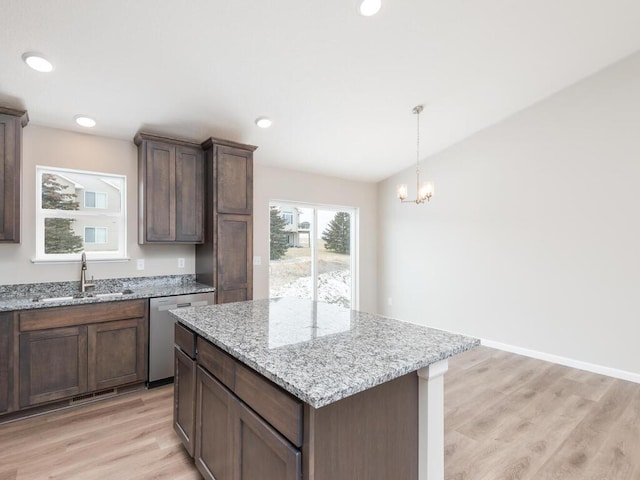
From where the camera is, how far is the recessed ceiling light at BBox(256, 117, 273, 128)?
11.2ft

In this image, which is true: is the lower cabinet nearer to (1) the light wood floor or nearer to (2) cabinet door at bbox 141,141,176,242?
(1) the light wood floor

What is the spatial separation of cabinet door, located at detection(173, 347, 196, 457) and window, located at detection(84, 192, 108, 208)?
6.92 feet

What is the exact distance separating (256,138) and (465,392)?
3370 mm

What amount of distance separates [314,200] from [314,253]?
82 cm

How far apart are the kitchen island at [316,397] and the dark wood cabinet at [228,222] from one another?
161 centimetres

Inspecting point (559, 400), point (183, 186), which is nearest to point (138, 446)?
point (183, 186)

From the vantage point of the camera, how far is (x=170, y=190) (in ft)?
11.2

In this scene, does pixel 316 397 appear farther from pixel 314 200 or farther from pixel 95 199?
pixel 314 200

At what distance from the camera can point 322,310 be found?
7.17ft

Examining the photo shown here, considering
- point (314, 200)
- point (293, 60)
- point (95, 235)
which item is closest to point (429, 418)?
point (293, 60)

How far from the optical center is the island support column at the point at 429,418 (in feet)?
4.60

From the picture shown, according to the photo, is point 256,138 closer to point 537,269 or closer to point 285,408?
point 285,408

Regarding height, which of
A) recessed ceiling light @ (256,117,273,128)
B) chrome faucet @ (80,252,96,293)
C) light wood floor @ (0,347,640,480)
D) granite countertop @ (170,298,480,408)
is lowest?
light wood floor @ (0,347,640,480)

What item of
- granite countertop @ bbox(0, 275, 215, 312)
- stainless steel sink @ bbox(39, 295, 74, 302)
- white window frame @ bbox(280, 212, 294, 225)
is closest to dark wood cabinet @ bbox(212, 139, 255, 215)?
granite countertop @ bbox(0, 275, 215, 312)
